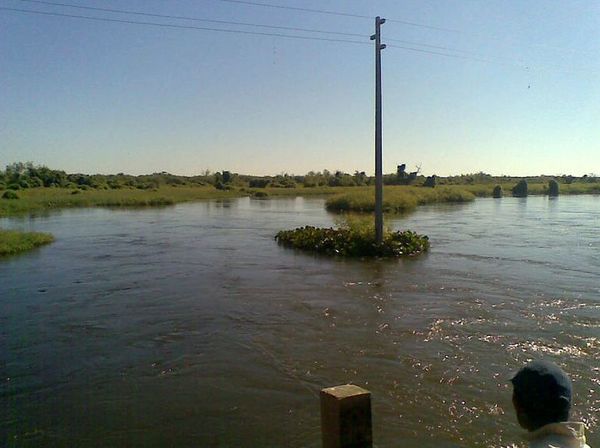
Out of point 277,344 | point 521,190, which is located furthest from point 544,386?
point 521,190

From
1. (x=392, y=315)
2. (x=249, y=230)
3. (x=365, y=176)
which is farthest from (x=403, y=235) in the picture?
(x=365, y=176)

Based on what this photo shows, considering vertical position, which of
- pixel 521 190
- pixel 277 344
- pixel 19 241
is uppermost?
pixel 521 190

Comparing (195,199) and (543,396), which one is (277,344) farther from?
(195,199)

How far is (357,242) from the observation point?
19266 mm

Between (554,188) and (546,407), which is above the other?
(554,188)

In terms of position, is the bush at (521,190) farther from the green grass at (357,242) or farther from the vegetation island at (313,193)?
the green grass at (357,242)

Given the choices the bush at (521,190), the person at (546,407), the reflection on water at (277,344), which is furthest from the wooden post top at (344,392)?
the bush at (521,190)

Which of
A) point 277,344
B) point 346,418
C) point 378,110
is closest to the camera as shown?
point 346,418

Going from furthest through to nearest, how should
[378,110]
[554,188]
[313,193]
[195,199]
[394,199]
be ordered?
[313,193], [554,188], [195,199], [394,199], [378,110]

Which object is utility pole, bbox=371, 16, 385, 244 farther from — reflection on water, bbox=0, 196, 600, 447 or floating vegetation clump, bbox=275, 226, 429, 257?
reflection on water, bbox=0, 196, 600, 447

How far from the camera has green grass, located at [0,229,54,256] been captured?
20666 millimetres

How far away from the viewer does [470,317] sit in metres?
10.5

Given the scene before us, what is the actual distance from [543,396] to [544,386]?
0.05 metres

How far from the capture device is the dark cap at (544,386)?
2.52 metres
